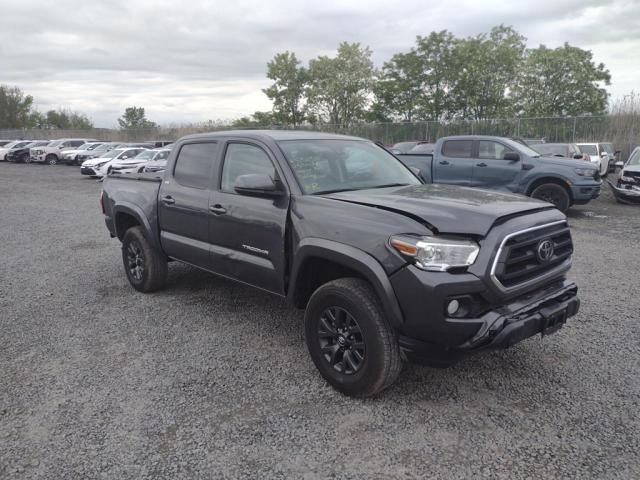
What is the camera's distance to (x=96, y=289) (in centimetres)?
575

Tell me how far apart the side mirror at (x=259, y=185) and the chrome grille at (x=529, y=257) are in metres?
1.66

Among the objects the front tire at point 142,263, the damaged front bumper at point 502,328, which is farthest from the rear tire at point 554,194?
the front tire at point 142,263

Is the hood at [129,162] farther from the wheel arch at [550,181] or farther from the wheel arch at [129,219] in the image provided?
the wheel arch at [550,181]

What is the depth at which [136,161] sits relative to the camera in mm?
19797

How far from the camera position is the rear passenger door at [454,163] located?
11.2m

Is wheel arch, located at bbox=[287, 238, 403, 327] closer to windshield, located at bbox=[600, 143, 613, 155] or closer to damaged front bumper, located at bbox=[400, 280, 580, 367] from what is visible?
damaged front bumper, located at bbox=[400, 280, 580, 367]

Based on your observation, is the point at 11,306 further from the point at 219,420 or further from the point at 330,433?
the point at 330,433

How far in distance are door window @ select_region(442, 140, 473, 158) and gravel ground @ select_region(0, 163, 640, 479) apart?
6.47 meters

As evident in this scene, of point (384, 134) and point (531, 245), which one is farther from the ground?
point (384, 134)

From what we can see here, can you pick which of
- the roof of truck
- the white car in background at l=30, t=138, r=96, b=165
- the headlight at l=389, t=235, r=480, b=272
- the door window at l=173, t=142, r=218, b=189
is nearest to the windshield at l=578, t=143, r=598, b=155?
the roof of truck

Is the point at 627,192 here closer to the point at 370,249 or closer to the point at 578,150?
the point at 578,150

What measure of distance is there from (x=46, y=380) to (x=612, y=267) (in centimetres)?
669

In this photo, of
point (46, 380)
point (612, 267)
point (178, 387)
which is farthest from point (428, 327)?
point (612, 267)

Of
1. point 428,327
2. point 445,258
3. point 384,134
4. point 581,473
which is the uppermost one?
point 384,134
